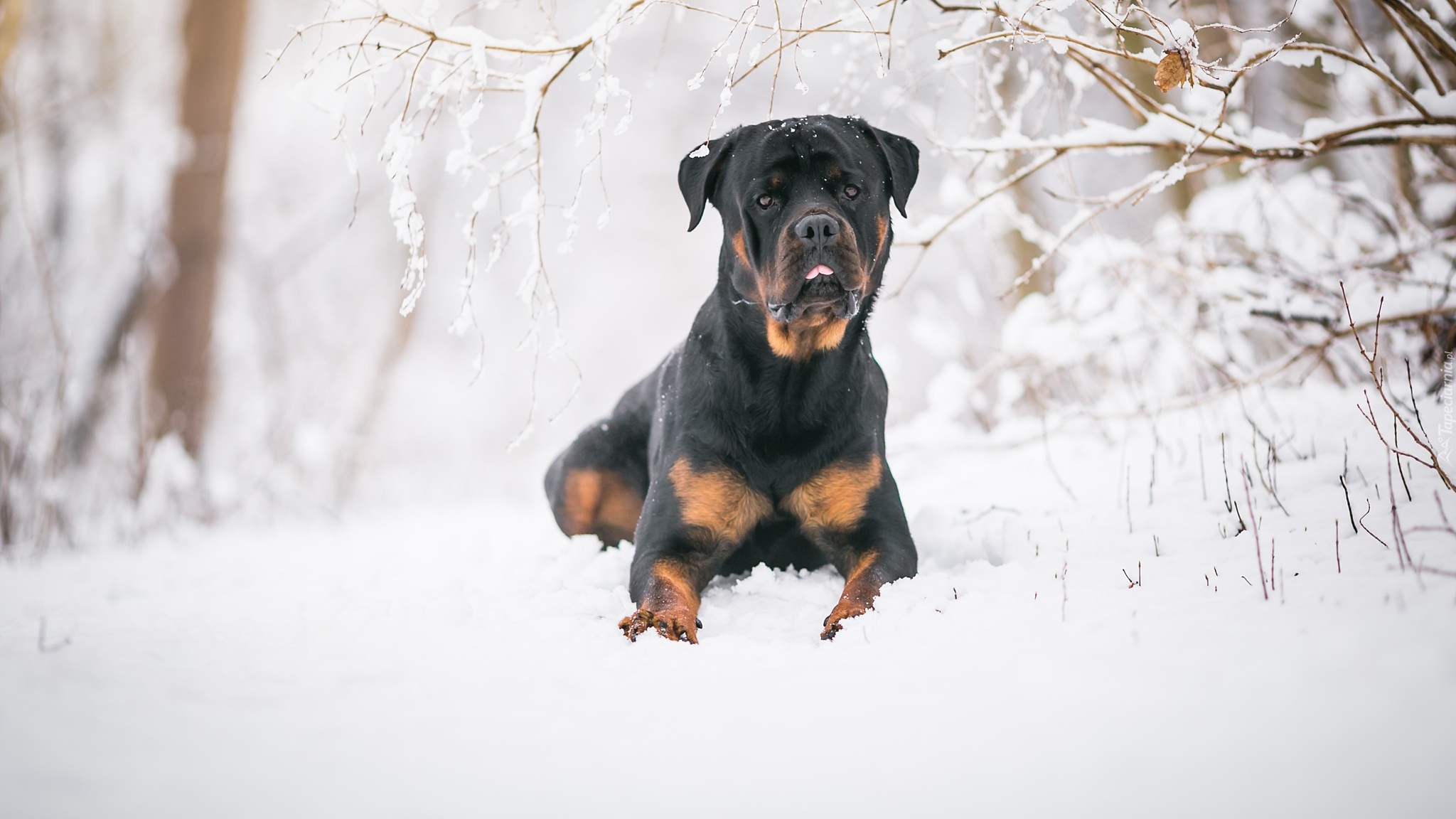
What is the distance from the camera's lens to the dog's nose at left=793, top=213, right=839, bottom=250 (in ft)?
7.77

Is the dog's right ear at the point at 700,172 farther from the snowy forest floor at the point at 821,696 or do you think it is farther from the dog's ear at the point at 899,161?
the snowy forest floor at the point at 821,696

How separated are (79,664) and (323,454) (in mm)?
5971

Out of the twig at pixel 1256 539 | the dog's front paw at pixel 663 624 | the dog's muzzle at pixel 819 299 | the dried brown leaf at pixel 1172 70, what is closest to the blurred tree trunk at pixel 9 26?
the dog's muzzle at pixel 819 299

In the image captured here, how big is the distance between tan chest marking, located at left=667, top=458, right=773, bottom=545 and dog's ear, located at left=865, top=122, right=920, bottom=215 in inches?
42.7

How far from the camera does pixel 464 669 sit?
1.73m

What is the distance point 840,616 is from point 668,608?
46 centimetres

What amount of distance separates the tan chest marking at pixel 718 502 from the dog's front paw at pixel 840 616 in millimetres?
509

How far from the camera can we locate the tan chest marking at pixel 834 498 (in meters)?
2.53

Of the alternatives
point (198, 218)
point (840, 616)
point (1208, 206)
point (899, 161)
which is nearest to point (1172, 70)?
point (899, 161)

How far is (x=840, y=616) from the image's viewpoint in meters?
2.08

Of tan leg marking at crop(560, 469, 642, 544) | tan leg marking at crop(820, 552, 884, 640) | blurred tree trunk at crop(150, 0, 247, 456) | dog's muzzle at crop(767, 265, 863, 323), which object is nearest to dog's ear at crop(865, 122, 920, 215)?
dog's muzzle at crop(767, 265, 863, 323)

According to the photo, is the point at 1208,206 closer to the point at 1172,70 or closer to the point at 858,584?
the point at 1172,70

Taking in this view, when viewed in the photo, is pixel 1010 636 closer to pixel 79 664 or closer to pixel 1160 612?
pixel 1160 612

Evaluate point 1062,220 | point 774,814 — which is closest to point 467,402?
point 1062,220
